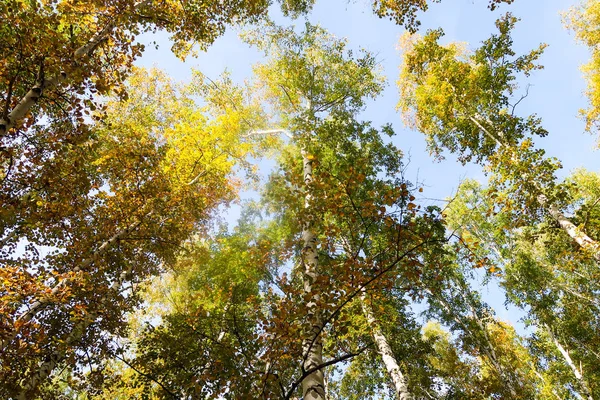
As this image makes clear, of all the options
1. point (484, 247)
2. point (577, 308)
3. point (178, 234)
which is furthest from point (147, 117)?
point (577, 308)

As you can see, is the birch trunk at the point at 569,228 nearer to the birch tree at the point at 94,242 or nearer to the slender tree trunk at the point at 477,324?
the slender tree trunk at the point at 477,324

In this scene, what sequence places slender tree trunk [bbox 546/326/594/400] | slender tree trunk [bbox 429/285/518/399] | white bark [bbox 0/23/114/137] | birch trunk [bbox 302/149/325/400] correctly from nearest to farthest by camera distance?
birch trunk [bbox 302/149/325/400] < white bark [bbox 0/23/114/137] < slender tree trunk [bbox 546/326/594/400] < slender tree trunk [bbox 429/285/518/399]

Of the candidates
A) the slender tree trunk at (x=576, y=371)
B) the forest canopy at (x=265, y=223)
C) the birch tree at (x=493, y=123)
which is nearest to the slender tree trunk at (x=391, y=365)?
the forest canopy at (x=265, y=223)

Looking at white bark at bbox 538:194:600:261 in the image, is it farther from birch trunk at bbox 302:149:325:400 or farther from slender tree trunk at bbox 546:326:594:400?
slender tree trunk at bbox 546:326:594:400

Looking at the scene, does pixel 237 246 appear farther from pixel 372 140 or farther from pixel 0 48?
pixel 0 48

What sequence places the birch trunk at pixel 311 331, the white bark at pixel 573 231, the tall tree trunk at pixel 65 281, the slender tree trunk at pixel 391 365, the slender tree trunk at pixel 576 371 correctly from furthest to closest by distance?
1. the slender tree trunk at pixel 576 371
2. the slender tree trunk at pixel 391 365
3. the white bark at pixel 573 231
4. the tall tree trunk at pixel 65 281
5. the birch trunk at pixel 311 331

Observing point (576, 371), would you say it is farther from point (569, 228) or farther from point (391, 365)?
point (391, 365)

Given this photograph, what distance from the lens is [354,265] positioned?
4148 millimetres

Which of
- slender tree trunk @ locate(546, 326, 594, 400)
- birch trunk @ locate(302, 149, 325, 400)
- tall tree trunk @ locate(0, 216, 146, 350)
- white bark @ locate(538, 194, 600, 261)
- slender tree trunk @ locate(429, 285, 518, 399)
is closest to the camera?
birch trunk @ locate(302, 149, 325, 400)

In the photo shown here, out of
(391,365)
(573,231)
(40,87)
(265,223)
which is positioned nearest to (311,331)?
(391,365)

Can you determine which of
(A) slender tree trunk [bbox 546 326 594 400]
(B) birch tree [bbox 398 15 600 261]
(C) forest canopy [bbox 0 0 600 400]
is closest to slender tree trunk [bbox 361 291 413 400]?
(C) forest canopy [bbox 0 0 600 400]

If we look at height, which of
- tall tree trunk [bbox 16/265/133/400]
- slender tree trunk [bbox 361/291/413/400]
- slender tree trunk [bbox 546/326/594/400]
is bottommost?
slender tree trunk [bbox 546/326/594/400]

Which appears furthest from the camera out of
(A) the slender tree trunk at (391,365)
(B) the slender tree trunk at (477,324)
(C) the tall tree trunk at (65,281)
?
(B) the slender tree trunk at (477,324)

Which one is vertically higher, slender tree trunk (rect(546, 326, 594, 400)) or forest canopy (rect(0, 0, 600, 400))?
forest canopy (rect(0, 0, 600, 400))
